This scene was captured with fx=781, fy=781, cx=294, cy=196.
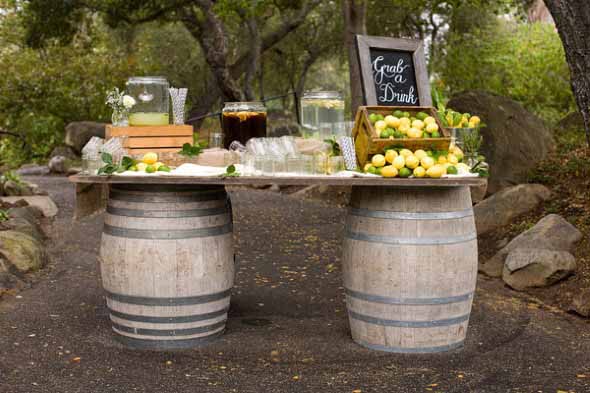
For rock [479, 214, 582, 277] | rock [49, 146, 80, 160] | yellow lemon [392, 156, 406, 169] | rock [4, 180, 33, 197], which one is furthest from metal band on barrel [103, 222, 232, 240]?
rock [49, 146, 80, 160]

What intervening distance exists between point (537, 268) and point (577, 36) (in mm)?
1794

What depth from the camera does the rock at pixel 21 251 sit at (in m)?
6.39

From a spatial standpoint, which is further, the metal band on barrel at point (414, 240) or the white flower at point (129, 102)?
the white flower at point (129, 102)

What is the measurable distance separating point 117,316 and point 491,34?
60.1 feet

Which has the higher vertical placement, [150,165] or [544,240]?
[150,165]

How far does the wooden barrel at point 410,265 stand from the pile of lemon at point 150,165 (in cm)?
110

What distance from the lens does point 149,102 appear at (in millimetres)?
4762

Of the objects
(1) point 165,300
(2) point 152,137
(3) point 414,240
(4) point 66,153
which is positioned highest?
(2) point 152,137

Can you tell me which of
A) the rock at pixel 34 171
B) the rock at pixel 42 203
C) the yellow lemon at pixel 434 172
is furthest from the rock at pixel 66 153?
the yellow lemon at pixel 434 172

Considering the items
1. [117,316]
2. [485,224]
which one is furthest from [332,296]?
[485,224]

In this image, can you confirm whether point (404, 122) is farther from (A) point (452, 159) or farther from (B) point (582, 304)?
(B) point (582, 304)

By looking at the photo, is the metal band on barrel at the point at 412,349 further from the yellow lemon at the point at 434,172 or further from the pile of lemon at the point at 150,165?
the pile of lemon at the point at 150,165

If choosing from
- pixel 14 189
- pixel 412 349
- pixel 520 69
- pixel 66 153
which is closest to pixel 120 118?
pixel 412 349

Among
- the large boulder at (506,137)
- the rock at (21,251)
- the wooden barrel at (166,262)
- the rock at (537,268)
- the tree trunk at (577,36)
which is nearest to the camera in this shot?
the wooden barrel at (166,262)
